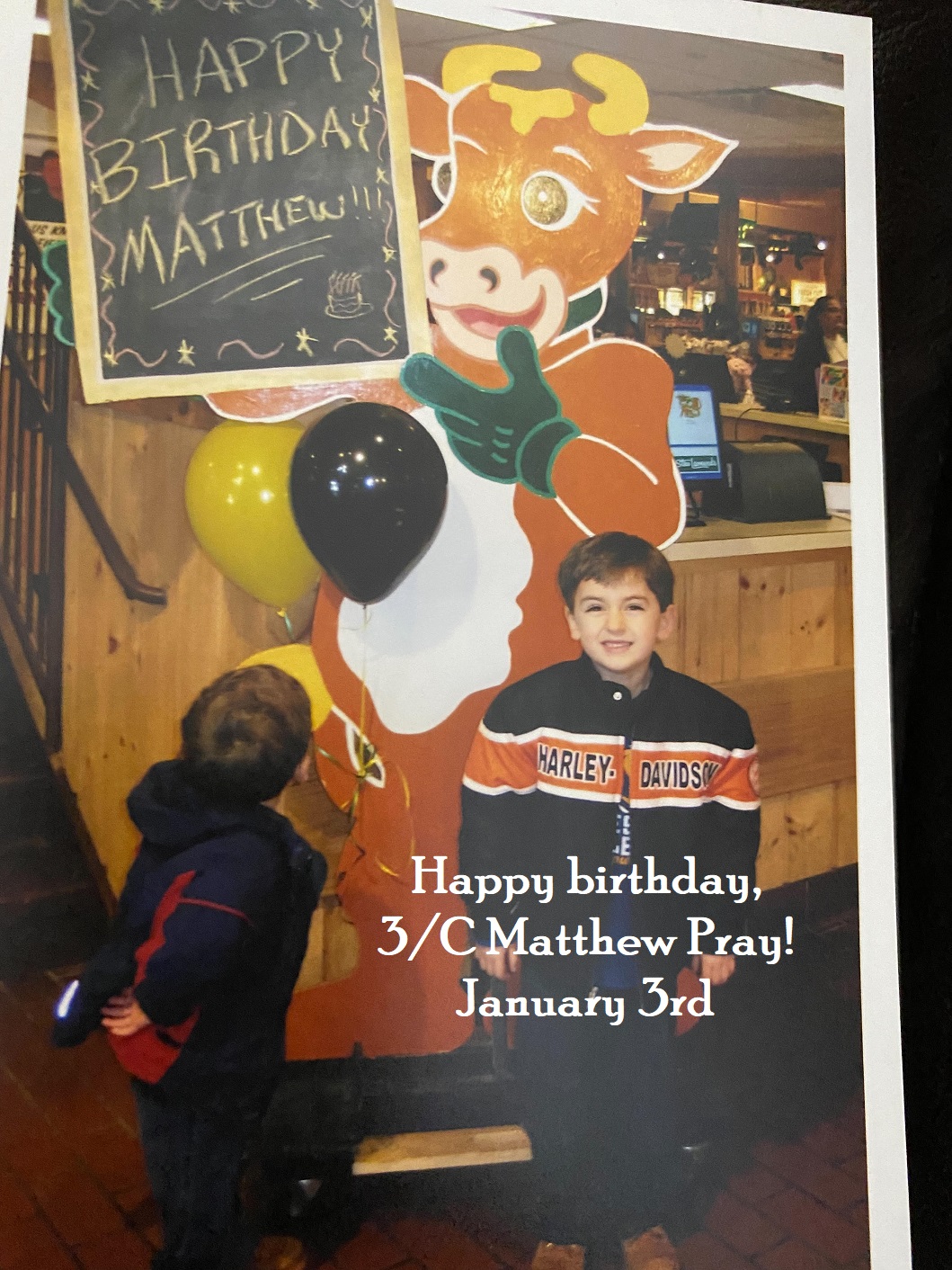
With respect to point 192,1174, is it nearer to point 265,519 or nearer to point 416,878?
point 416,878

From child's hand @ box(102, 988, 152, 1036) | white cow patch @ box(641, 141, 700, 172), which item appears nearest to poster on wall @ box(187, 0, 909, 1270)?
white cow patch @ box(641, 141, 700, 172)

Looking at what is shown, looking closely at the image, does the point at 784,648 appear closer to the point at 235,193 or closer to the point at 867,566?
the point at 867,566

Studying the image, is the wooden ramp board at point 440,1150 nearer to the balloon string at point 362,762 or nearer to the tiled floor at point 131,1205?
the tiled floor at point 131,1205

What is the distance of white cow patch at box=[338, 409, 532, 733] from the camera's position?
791 mm

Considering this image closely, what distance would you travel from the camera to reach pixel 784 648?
2.78ft

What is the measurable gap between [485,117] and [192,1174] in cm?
99

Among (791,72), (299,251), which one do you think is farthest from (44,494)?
(791,72)

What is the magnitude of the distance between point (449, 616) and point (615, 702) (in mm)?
177

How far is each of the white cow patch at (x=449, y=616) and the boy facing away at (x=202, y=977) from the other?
0.13m

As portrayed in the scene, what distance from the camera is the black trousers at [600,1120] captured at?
2.53ft

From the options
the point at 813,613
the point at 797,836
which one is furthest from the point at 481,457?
the point at 797,836

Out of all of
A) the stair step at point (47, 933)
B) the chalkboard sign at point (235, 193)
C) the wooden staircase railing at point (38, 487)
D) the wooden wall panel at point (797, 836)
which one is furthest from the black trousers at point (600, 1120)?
the chalkboard sign at point (235, 193)

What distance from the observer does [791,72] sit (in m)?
0.87

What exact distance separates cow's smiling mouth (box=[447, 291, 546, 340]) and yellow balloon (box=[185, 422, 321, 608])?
19 centimetres
